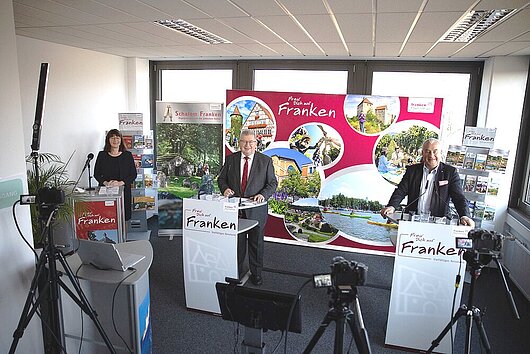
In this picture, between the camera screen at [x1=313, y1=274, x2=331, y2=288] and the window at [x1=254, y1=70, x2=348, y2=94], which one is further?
the window at [x1=254, y1=70, x2=348, y2=94]

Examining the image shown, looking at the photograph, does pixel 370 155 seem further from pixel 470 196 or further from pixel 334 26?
pixel 334 26

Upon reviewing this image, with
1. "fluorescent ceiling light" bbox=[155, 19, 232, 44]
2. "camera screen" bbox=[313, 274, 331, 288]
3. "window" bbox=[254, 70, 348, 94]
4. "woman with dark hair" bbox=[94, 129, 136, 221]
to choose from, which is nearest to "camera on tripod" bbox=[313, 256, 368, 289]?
"camera screen" bbox=[313, 274, 331, 288]

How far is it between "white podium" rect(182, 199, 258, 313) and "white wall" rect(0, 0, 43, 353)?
4.09 ft

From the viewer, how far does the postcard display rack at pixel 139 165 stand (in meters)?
5.62

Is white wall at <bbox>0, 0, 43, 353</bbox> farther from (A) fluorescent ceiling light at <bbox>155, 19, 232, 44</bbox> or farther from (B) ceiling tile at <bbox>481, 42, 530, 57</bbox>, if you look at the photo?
(B) ceiling tile at <bbox>481, 42, 530, 57</bbox>

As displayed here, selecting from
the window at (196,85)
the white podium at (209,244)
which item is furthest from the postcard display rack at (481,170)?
the window at (196,85)

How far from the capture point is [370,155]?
494 cm

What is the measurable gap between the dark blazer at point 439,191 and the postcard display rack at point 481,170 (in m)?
1.11

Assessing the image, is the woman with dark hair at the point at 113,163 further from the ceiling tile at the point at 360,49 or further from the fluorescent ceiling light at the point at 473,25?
the fluorescent ceiling light at the point at 473,25

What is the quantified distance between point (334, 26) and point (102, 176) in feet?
11.1

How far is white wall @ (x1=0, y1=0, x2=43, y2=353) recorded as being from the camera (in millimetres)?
2221

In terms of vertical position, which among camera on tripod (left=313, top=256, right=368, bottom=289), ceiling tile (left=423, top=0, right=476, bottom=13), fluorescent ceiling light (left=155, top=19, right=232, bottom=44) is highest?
fluorescent ceiling light (left=155, top=19, right=232, bottom=44)

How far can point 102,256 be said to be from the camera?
2273 mm

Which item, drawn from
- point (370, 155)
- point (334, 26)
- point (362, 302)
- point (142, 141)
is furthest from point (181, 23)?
point (362, 302)
